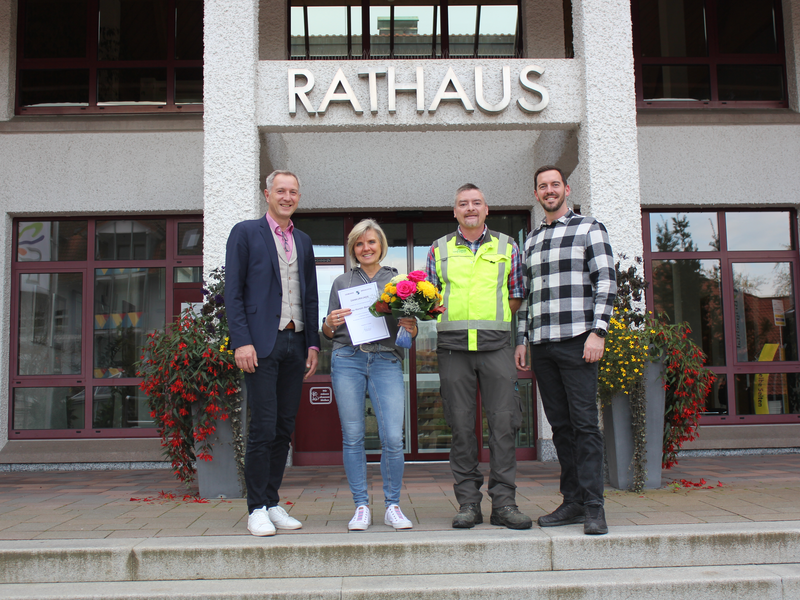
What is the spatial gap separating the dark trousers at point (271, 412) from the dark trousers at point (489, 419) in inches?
34.7

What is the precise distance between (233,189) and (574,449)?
10.4 feet

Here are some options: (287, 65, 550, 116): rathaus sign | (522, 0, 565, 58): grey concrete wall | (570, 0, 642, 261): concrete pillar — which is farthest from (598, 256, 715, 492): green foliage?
(522, 0, 565, 58): grey concrete wall

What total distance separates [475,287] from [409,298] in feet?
1.53

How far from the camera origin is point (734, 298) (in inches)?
283

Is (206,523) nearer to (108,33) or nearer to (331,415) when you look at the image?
(331,415)

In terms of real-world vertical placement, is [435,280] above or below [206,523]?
above

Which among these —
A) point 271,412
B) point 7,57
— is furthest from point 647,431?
point 7,57

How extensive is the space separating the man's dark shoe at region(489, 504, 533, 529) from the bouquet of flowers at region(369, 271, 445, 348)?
1.05 meters

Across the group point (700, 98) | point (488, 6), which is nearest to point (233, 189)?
point (488, 6)

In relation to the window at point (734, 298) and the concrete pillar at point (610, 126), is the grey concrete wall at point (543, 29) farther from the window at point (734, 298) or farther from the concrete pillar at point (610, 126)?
the window at point (734, 298)

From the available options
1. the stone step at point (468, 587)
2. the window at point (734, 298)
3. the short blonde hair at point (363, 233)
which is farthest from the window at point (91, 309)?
the window at point (734, 298)

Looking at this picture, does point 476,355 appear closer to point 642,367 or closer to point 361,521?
point 361,521

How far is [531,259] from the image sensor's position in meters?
3.82

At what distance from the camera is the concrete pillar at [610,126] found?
16.8ft
